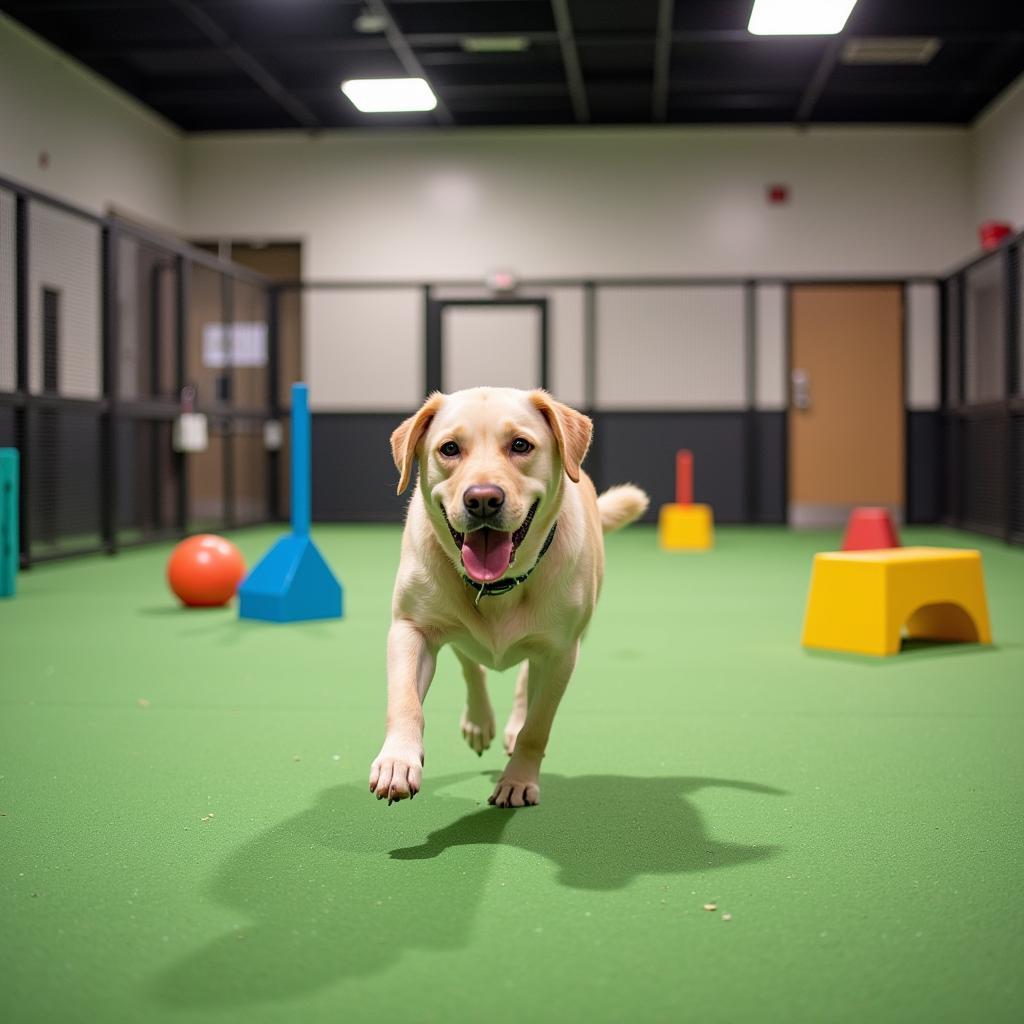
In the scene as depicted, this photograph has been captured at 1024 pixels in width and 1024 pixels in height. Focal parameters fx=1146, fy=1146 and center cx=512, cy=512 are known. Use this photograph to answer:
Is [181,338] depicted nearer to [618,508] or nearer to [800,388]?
[800,388]

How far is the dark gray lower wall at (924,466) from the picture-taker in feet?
41.1

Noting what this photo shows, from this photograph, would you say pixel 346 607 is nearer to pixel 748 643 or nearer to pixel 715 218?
pixel 748 643

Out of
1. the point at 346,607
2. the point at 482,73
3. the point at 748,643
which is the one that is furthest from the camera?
the point at 482,73

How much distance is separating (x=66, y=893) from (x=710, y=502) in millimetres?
11045

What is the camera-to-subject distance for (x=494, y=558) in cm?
227

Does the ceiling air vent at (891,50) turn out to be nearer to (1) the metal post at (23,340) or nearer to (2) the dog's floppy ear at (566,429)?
(1) the metal post at (23,340)

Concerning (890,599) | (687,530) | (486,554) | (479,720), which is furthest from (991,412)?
(486,554)

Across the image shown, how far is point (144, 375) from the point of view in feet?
37.2

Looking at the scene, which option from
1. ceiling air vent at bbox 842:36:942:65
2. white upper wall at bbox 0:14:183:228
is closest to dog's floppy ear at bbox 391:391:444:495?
white upper wall at bbox 0:14:183:228

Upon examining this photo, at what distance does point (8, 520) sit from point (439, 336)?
7.13 meters

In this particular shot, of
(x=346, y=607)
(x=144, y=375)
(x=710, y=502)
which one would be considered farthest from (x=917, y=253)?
(x=346, y=607)

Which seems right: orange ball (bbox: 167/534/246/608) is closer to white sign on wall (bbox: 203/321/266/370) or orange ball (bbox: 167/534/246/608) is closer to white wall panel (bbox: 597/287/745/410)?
white sign on wall (bbox: 203/321/266/370)

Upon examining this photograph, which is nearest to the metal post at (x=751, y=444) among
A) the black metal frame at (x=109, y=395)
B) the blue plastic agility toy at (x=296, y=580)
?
the black metal frame at (x=109, y=395)

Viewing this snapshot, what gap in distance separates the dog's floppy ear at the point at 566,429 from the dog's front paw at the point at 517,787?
66cm
